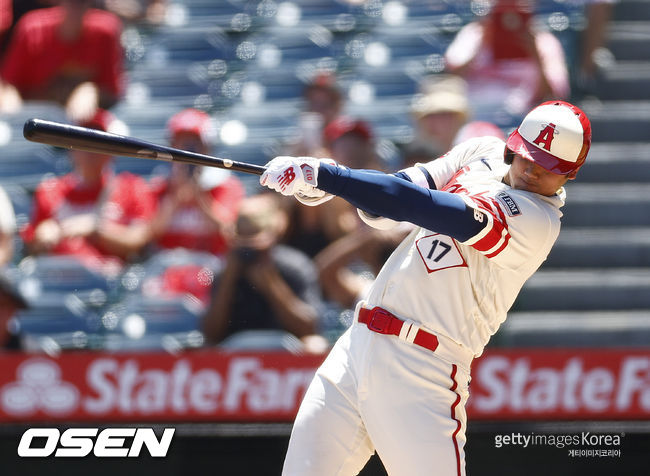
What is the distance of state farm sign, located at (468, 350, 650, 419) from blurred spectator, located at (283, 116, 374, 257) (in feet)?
3.38

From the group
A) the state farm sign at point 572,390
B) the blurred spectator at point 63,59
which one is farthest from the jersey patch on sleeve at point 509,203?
the blurred spectator at point 63,59

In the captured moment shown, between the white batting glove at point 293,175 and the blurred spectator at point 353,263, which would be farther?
the blurred spectator at point 353,263

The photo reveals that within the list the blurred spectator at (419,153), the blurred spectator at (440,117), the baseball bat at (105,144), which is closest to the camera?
the baseball bat at (105,144)

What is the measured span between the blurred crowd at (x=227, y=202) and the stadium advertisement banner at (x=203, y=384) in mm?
193

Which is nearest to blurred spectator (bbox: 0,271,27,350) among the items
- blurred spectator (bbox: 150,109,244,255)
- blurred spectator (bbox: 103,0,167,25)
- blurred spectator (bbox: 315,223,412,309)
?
blurred spectator (bbox: 150,109,244,255)

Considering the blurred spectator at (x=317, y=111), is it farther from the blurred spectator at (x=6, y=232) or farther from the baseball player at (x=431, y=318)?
the baseball player at (x=431, y=318)

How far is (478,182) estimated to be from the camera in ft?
8.99

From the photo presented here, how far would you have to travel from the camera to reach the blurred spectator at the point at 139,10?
20.5ft

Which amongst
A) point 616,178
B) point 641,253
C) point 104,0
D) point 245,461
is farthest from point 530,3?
point 245,461

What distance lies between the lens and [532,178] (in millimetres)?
2668

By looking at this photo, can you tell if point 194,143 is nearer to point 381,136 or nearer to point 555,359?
point 381,136

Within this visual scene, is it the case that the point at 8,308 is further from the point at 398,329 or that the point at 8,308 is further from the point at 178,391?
the point at 398,329

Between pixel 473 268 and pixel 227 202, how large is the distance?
2.59 m


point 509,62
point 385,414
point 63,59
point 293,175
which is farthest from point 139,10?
point 385,414
